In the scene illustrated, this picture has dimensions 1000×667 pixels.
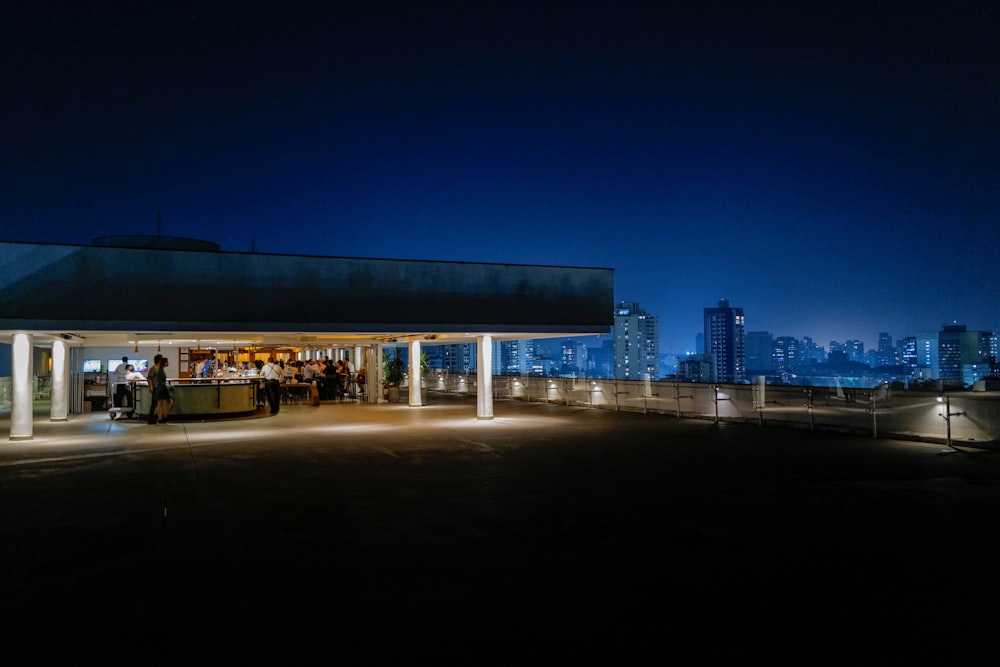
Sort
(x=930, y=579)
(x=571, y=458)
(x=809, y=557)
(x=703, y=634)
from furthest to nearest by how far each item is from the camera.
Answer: (x=571, y=458) < (x=809, y=557) < (x=930, y=579) < (x=703, y=634)

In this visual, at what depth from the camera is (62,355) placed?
80.1ft

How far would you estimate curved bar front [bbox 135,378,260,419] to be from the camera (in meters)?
24.4

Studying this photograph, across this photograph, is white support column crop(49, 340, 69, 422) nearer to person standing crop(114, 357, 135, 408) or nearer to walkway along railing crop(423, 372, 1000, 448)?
person standing crop(114, 357, 135, 408)

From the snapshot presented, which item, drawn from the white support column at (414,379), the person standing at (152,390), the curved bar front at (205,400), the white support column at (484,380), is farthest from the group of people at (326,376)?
the white support column at (484,380)

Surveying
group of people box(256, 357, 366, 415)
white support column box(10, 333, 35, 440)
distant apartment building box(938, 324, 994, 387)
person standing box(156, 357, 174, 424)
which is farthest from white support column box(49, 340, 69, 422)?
distant apartment building box(938, 324, 994, 387)

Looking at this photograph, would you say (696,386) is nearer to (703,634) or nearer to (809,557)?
(809,557)

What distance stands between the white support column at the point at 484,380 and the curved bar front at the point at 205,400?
8.73 m

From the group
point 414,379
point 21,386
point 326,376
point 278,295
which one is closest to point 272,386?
point 414,379

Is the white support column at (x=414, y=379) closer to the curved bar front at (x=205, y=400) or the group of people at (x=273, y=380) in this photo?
the group of people at (x=273, y=380)

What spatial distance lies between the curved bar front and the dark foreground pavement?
30.9ft

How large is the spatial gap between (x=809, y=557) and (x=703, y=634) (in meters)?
2.60

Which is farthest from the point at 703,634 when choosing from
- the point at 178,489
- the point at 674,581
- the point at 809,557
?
the point at 178,489

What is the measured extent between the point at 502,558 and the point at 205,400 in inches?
794

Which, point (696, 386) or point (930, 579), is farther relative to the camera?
point (696, 386)
